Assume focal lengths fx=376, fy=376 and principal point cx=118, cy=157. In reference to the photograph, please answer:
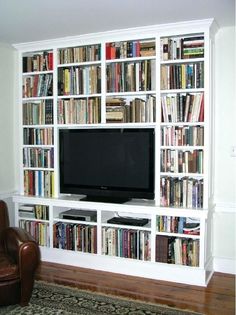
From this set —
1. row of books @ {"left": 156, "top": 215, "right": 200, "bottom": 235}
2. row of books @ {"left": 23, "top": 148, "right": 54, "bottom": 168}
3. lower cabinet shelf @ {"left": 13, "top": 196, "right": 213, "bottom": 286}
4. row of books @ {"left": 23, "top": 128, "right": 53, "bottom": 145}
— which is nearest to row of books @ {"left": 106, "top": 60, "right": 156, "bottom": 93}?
row of books @ {"left": 23, "top": 128, "right": 53, "bottom": 145}

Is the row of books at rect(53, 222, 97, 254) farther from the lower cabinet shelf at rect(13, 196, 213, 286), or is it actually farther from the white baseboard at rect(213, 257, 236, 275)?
the white baseboard at rect(213, 257, 236, 275)

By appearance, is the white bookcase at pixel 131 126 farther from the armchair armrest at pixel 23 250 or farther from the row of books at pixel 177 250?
the armchair armrest at pixel 23 250

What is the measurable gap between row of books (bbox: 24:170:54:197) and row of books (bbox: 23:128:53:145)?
0.35m

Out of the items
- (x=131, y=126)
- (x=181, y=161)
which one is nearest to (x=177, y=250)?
(x=181, y=161)

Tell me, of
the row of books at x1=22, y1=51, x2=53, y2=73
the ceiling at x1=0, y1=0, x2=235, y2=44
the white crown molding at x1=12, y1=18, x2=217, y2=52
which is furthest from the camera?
the row of books at x1=22, y1=51, x2=53, y2=73

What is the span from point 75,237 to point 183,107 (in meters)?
1.81

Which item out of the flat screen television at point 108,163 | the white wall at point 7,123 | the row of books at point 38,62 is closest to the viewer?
the flat screen television at point 108,163

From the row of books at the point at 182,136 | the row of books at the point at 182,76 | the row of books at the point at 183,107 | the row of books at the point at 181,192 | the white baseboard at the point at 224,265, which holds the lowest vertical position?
the white baseboard at the point at 224,265

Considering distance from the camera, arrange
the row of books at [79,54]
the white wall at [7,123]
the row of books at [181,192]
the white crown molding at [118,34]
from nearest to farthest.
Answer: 1. the white crown molding at [118,34]
2. the row of books at [181,192]
3. the row of books at [79,54]
4. the white wall at [7,123]

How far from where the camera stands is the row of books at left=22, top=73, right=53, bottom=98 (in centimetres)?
432

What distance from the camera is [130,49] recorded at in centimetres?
387

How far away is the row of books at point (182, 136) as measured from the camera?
3.62 meters

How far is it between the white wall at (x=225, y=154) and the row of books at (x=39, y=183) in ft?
6.10

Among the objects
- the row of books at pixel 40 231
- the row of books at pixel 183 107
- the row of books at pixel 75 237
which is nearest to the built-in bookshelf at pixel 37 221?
the row of books at pixel 40 231
